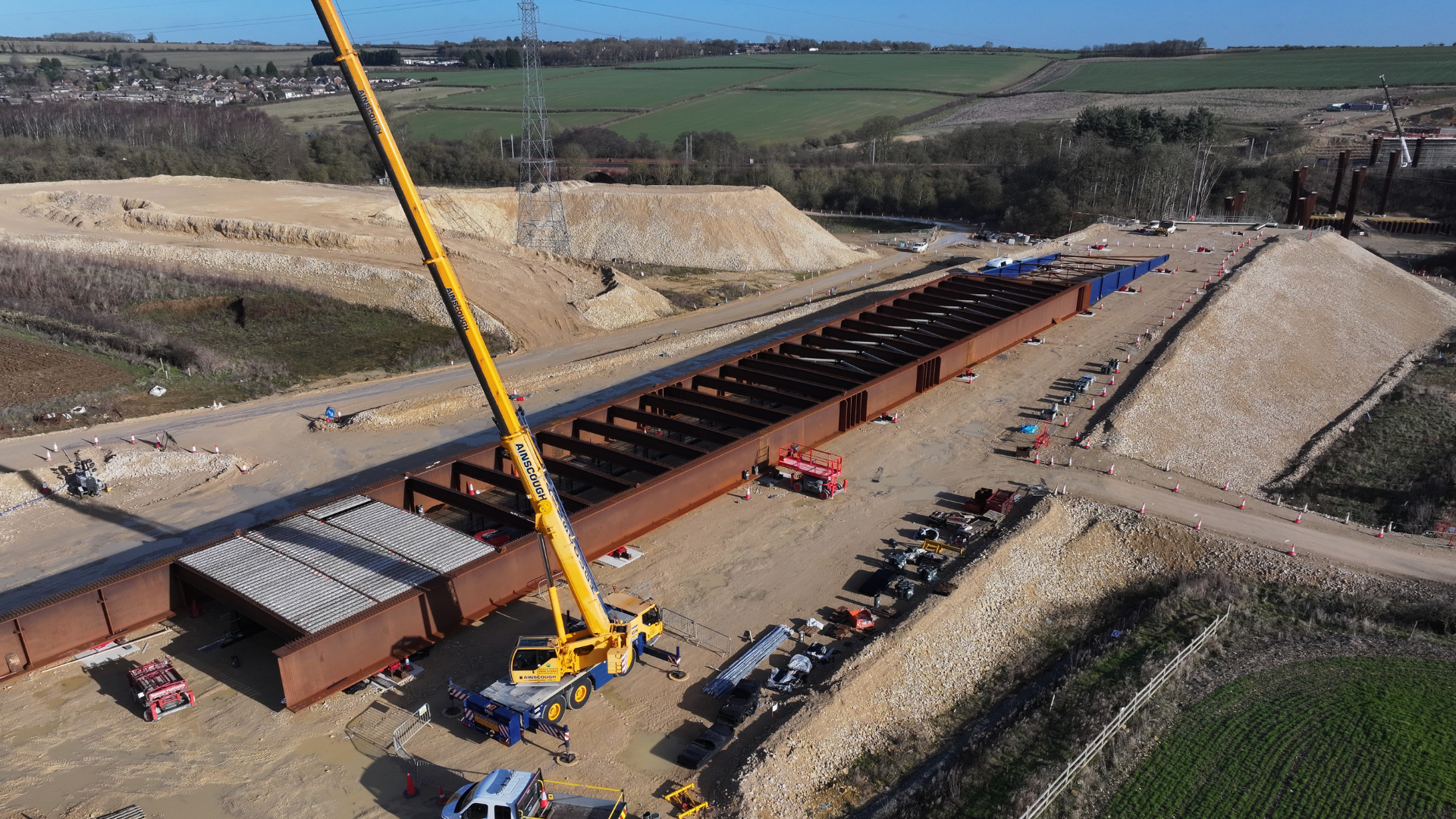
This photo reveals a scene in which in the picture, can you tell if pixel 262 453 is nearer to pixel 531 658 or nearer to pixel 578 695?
pixel 531 658

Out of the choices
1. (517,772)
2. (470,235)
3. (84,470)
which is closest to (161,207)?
(470,235)

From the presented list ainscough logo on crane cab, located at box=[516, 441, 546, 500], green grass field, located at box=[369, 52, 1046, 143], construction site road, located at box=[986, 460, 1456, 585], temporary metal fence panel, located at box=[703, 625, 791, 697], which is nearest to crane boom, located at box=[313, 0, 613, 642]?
ainscough logo on crane cab, located at box=[516, 441, 546, 500]

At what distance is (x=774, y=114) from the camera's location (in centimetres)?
15562

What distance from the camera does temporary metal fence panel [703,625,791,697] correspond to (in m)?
17.2

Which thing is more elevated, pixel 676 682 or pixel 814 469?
pixel 814 469

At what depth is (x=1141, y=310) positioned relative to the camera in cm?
4647

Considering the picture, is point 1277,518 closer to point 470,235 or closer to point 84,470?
point 84,470

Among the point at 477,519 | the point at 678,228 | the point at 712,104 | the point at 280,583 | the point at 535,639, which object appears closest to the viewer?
the point at 535,639

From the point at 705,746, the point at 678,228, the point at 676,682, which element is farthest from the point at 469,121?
the point at 705,746

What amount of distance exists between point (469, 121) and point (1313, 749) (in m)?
148

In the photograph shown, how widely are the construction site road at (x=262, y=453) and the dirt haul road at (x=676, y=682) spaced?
6.07 meters

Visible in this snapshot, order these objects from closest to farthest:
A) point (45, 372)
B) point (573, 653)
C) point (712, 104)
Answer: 1. point (573, 653)
2. point (45, 372)
3. point (712, 104)

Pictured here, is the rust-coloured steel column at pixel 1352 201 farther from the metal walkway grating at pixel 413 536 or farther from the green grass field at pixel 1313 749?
the metal walkway grating at pixel 413 536

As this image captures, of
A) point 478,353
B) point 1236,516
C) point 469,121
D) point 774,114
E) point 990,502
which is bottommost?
point 1236,516
